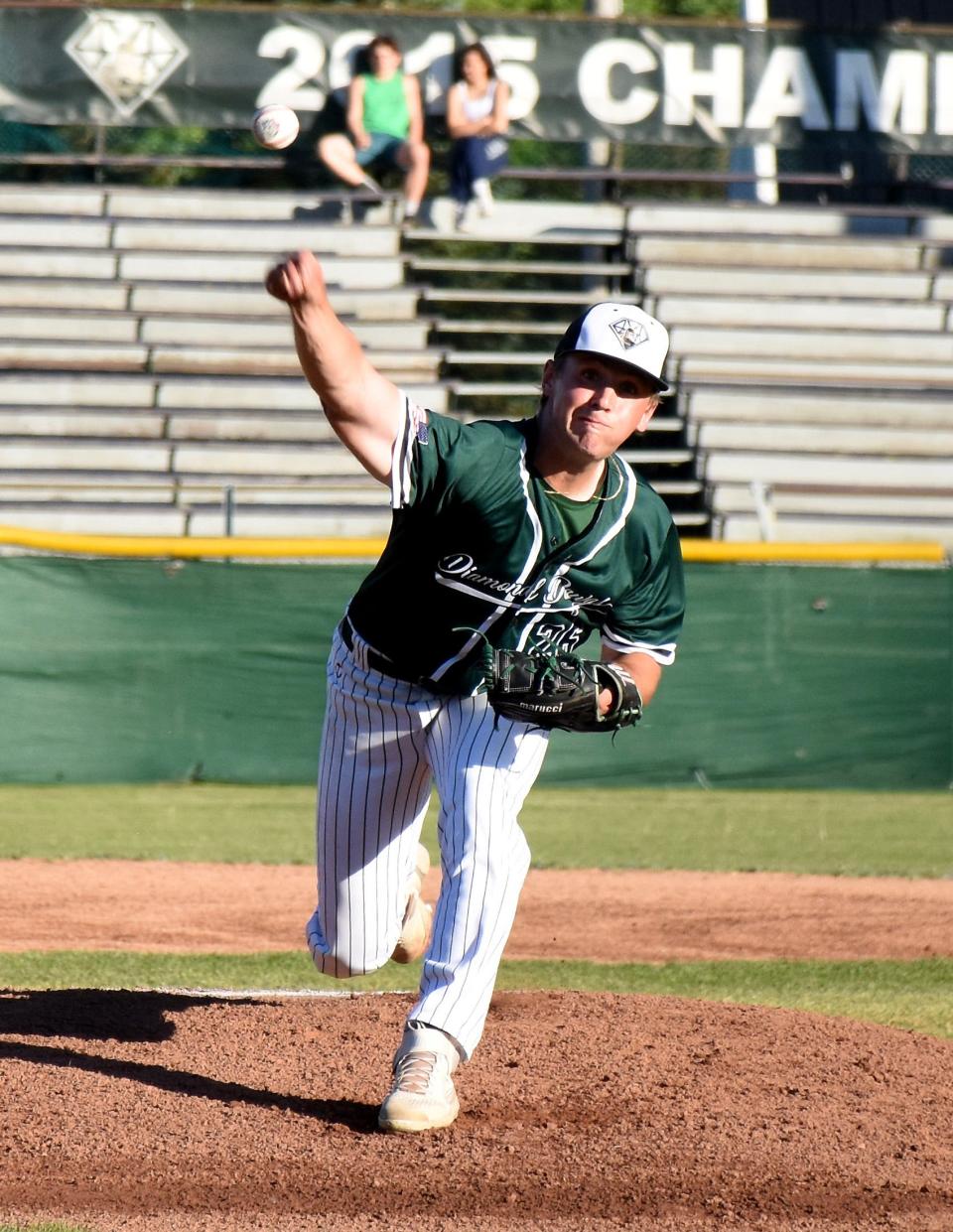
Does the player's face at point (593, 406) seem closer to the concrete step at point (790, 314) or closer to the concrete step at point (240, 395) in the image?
the concrete step at point (240, 395)

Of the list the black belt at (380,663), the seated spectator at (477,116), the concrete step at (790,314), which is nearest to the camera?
the black belt at (380,663)

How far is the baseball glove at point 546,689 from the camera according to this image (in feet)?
12.1

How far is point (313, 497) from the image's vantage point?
1314 cm

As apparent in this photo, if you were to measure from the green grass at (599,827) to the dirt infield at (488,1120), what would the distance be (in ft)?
11.2

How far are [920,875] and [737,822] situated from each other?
5.80 ft

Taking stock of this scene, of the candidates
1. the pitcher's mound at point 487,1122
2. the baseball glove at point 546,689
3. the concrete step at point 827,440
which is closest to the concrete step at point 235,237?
the concrete step at point 827,440

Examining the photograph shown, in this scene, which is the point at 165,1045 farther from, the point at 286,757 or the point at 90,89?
the point at 90,89

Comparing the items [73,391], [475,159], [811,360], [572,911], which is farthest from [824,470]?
[572,911]

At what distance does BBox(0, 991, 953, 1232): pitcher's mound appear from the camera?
332 centimetres

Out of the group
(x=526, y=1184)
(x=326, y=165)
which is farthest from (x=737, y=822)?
(x=326, y=165)

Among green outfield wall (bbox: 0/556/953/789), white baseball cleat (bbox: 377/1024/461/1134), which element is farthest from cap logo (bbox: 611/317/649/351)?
green outfield wall (bbox: 0/556/953/789)

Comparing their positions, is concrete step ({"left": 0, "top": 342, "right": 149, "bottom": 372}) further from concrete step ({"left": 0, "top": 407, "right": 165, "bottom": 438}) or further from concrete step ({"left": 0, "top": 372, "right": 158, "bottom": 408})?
concrete step ({"left": 0, "top": 407, "right": 165, "bottom": 438})

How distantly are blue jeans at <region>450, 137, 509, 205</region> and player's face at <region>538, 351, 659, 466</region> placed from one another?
11474 millimetres

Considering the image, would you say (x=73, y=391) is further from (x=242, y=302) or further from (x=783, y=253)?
(x=783, y=253)
